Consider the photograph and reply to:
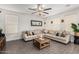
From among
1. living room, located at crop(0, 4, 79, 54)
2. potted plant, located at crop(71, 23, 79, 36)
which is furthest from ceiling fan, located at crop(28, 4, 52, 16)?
potted plant, located at crop(71, 23, 79, 36)

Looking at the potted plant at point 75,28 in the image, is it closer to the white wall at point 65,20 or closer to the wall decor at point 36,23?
the white wall at point 65,20

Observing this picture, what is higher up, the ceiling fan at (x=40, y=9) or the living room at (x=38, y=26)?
the ceiling fan at (x=40, y=9)

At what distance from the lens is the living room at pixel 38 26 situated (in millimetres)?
1644

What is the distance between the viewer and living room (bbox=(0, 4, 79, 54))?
1644mm

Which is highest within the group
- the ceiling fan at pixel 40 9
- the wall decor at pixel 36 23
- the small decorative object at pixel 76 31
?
the ceiling fan at pixel 40 9

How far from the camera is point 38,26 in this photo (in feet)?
6.11

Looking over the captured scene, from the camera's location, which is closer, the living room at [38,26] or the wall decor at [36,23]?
the living room at [38,26]

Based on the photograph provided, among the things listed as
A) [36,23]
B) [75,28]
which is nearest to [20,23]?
[36,23]

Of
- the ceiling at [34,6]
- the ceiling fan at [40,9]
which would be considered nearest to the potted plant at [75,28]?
the ceiling at [34,6]

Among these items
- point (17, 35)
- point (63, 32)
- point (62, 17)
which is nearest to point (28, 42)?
point (17, 35)

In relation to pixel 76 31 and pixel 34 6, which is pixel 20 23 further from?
pixel 76 31

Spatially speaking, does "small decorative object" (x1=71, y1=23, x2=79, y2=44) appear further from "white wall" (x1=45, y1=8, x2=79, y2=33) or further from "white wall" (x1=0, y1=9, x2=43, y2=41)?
"white wall" (x1=0, y1=9, x2=43, y2=41)
